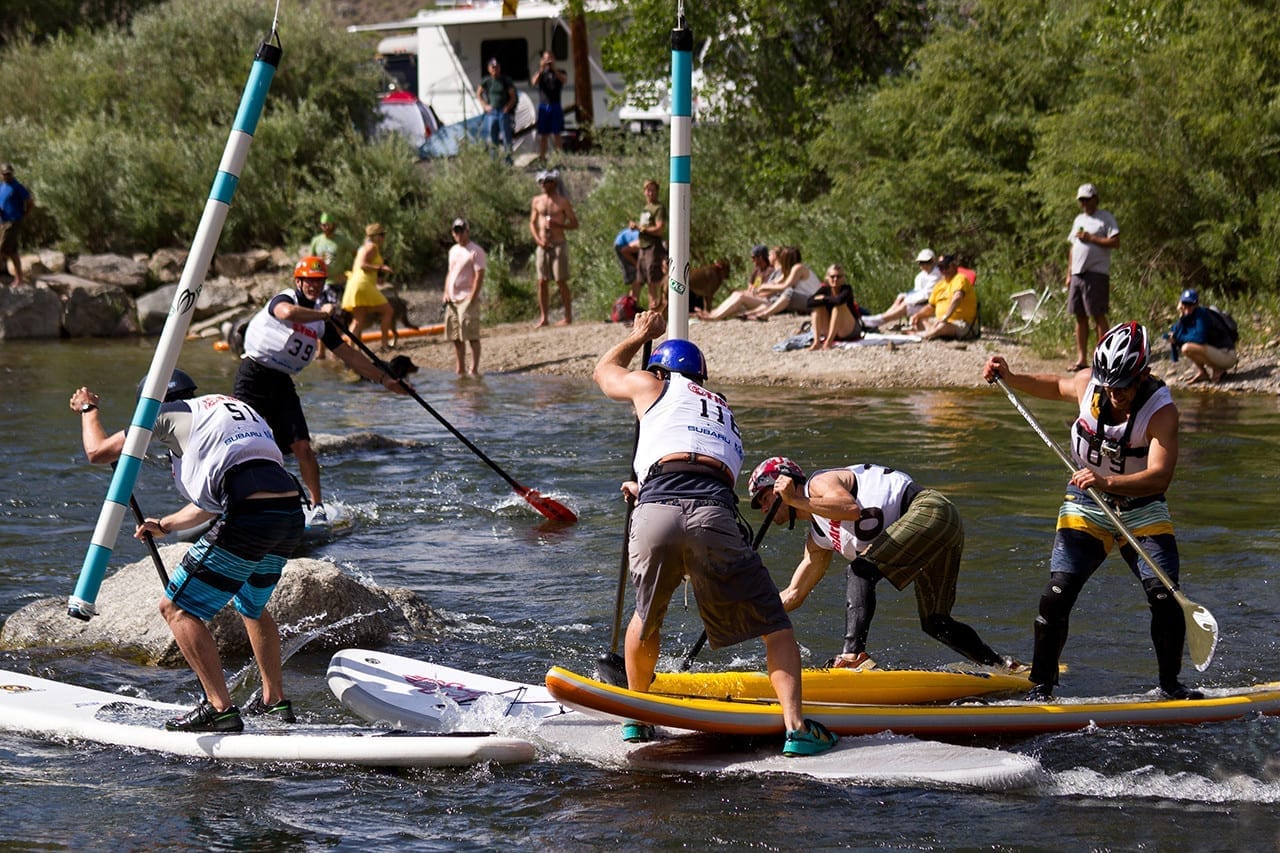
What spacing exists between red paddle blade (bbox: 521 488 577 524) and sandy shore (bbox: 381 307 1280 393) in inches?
255

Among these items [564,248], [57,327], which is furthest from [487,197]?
[57,327]

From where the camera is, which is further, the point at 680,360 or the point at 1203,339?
the point at 1203,339

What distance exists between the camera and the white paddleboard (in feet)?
19.9

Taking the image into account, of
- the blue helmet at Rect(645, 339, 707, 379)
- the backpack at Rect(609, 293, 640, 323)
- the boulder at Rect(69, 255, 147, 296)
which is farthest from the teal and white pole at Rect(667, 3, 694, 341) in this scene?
the boulder at Rect(69, 255, 147, 296)

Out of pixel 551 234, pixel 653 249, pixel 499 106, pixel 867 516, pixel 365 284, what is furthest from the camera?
pixel 499 106

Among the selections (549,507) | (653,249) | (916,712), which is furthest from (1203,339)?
(916,712)

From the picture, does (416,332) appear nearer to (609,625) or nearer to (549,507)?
(549,507)

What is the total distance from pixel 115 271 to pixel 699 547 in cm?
2151

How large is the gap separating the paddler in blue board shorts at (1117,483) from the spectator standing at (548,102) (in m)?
21.1

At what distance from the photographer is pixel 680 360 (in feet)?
21.2

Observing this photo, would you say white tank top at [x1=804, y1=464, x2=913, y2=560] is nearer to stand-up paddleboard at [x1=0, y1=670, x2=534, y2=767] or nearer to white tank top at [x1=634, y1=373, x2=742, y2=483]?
white tank top at [x1=634, y1=373, x2=742, y2=483]

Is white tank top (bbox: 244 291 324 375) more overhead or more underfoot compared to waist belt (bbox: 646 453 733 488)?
more underfoot

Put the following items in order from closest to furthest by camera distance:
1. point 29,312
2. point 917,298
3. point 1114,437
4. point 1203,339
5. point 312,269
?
point 1114,437 < point 312,269 < point 1203,339 < point 917,298 < point 29,312

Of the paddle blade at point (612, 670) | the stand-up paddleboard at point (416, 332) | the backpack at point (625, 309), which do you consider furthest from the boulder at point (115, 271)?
the paddle blade at point (612, 670)
